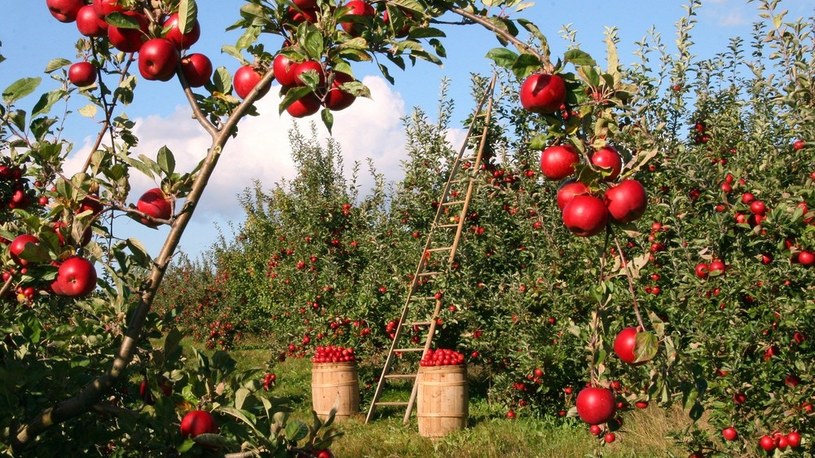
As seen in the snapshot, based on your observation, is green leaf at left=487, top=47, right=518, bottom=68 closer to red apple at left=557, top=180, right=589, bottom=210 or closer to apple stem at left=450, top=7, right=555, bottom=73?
apple stem at left=450, top=7, right=555, bottom=73

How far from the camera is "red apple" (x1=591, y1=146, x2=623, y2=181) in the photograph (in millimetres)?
1389

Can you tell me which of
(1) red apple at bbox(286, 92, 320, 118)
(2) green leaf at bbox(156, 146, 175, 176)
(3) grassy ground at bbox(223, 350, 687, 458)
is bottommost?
(3) grassy ground at bbox(223, 350, 687, 458)

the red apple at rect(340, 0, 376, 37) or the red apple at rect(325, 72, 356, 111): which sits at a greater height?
the red apple at rect(340, 0, 376, 37)

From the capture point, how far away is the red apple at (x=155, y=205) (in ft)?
4.68

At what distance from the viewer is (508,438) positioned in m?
6.32

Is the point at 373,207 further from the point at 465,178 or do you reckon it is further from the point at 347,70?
the point at 347,70

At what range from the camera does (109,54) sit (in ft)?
5.70

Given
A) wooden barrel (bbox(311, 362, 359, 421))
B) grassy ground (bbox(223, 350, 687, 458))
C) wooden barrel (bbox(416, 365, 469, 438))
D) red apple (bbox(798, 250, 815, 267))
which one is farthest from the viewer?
wooden barrel (bbox(311, 362, 359, 421))

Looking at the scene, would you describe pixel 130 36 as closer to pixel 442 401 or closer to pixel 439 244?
pixel 442 401

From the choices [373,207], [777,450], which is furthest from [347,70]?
[373,207]

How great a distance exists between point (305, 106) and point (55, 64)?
0.66m

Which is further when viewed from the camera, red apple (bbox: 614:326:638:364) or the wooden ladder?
the wooden ladder

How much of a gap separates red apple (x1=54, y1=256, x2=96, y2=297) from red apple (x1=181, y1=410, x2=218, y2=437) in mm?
339

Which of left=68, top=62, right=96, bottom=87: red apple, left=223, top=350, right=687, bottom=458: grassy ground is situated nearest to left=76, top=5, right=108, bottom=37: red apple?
left=68, top=62, right=96, bottom=87: red apple
